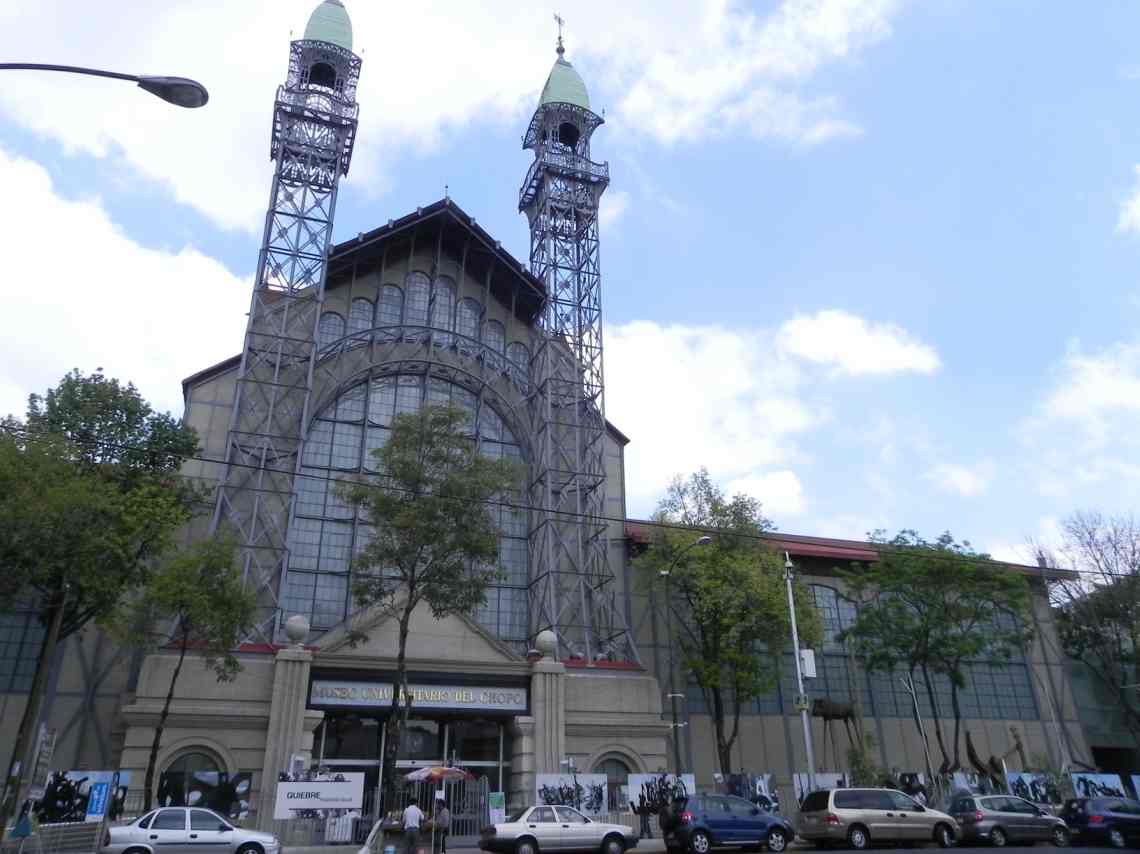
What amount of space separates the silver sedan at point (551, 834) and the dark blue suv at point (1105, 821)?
573 inches

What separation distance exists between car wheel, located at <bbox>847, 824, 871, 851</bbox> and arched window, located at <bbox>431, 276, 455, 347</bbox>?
1041 inches

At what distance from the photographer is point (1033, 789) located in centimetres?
3491

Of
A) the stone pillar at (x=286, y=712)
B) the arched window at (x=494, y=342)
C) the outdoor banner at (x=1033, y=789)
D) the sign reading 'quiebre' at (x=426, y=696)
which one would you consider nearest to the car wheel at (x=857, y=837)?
the sign reading 'quiebre' at (x=426, y=696)

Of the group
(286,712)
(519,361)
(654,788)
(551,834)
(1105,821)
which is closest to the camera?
(551,834)

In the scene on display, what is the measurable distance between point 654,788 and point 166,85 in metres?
26.6

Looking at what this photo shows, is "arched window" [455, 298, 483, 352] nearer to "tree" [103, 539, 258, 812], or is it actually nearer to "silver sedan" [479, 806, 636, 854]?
"tree" [103, 539, 258, 812]

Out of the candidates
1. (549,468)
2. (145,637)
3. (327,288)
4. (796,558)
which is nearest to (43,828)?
(145,637)

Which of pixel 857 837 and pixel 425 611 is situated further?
pixel 425 611

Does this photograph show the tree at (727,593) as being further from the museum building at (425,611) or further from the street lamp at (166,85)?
the street lamp at (166,85)

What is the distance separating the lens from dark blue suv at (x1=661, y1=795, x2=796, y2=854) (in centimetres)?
2206

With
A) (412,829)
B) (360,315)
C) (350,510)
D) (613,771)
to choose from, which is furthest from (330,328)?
(412,829)

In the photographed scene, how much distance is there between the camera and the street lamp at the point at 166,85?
9.34 m

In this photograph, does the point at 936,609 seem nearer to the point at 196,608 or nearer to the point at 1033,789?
the point at 1033,789

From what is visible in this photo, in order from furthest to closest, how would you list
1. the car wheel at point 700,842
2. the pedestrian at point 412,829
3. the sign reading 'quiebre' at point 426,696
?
the sign reading 'quiebre' at point 426,696 < the car wheel at point 700,842 < the pedestrian at point 412,829
